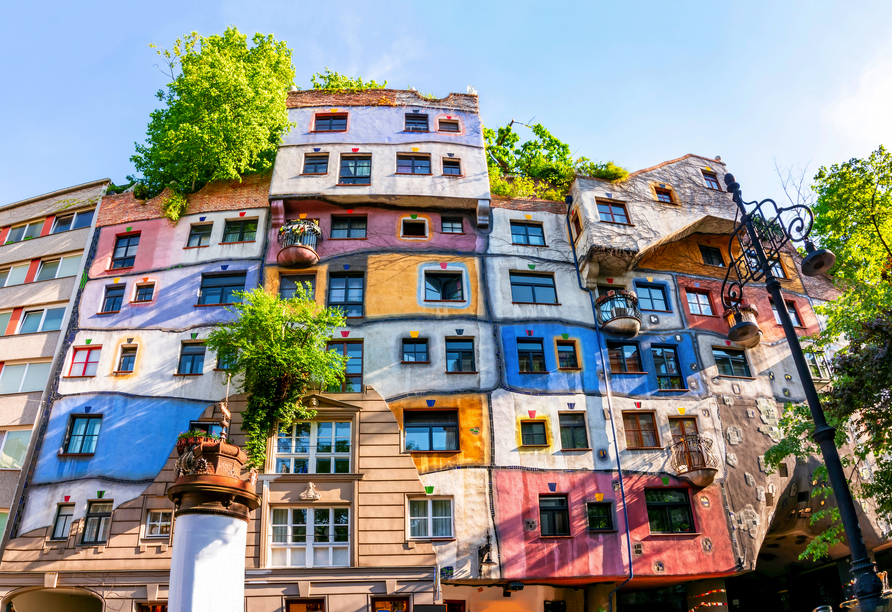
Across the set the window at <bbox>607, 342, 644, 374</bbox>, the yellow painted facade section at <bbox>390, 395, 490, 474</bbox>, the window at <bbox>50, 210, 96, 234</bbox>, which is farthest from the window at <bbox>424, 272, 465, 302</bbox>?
the window at <bbox>50, 210, 96, 234</bbox>

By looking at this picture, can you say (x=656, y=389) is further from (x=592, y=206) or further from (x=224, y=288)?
(x=224, y=288)

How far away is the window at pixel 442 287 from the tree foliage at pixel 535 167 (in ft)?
16.4

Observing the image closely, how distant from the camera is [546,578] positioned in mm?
17422

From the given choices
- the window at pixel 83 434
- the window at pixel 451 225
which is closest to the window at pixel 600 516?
the window at pixel 451 225

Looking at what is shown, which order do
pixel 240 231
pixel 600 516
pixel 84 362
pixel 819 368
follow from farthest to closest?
1. pixel 819 368
2. pixel 240 231
3. pixel 84 362
4. pixel 600 516

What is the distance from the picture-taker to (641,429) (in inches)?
790

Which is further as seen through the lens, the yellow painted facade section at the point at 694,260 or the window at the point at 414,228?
the yellow painted facade section at the point at 694,260

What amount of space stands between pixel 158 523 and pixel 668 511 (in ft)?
47.3

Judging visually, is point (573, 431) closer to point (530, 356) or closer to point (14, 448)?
point (530, 356)

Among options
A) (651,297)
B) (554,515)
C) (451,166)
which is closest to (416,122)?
(451,166)

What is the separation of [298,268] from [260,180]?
15.6 feet

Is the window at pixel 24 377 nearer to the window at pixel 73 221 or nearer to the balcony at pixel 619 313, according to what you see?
the window at pixel 73 221

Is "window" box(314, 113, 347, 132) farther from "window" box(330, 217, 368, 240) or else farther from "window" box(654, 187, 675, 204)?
"window" box(654, 187, 675, 204)

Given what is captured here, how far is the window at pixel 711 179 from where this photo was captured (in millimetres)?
25845
